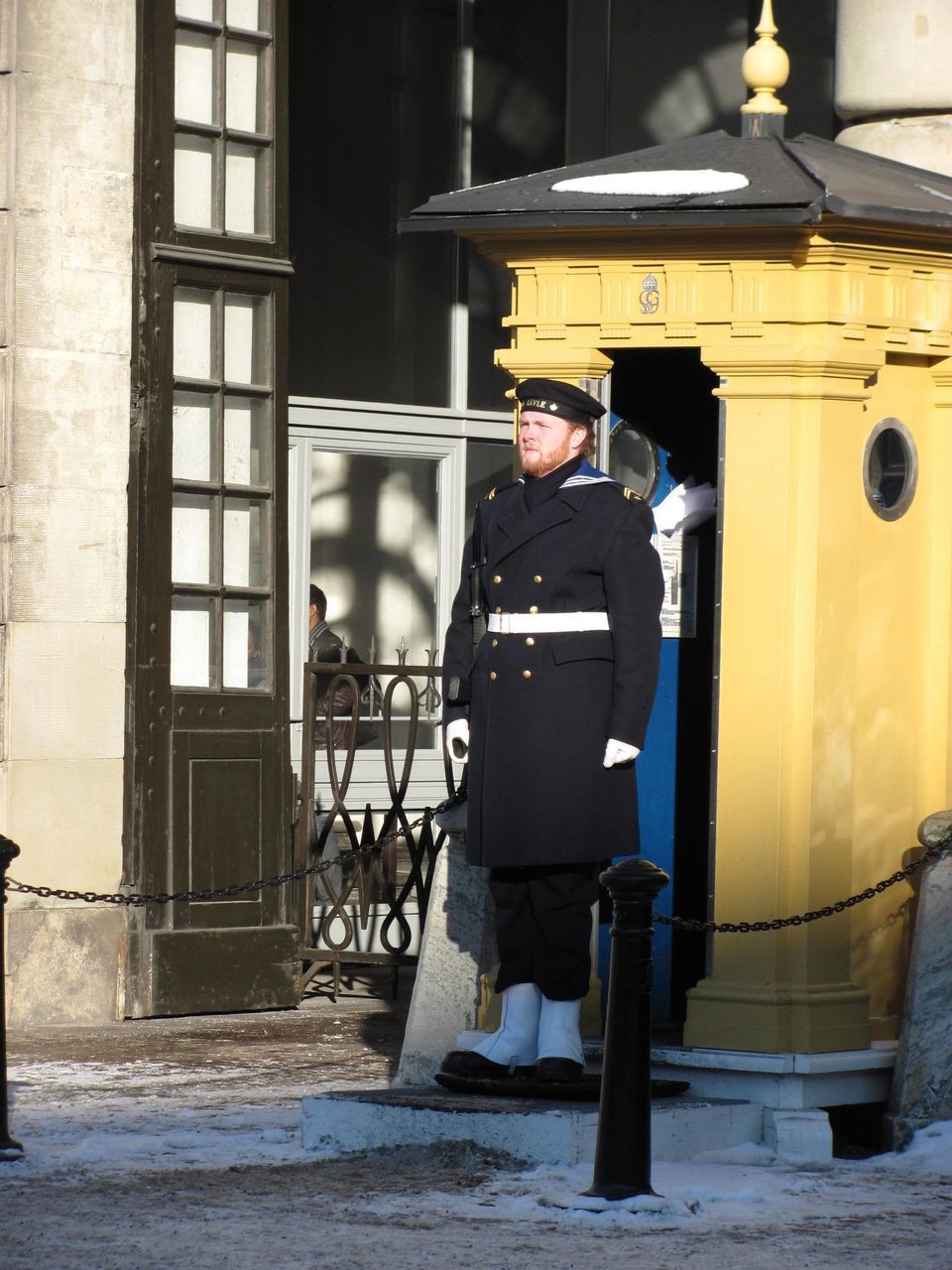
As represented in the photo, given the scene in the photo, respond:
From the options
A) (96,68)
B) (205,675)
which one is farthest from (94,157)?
(205,675)

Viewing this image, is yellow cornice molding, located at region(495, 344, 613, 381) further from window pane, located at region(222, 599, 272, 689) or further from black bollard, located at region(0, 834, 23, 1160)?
window pane, located at region(222, 599, 272, 689)

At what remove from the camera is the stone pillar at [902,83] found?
368 inches

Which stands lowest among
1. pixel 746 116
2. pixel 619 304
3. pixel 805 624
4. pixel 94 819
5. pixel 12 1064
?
pixel 12 1064

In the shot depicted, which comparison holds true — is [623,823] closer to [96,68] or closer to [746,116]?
[746,116]

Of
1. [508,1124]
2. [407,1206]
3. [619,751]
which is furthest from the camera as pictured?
[619,751]

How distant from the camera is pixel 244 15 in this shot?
31.0ft

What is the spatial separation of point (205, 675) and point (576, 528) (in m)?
3.31

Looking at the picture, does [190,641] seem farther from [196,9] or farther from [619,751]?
[619,751]

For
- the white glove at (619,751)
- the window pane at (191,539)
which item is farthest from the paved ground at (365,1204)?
the window pane at (191,539)

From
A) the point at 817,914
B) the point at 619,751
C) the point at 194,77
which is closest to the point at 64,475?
the point at 194,77

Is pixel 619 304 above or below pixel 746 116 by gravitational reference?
below

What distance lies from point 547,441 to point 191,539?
3130mm

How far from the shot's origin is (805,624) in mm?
6668

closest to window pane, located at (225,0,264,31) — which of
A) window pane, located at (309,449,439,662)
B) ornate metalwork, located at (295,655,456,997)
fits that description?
window pane, located at (309,449,439,662)
